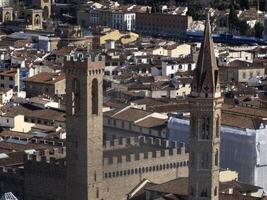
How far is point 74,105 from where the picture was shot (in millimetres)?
30047

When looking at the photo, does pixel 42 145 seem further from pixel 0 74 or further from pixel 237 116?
pixel 0 74

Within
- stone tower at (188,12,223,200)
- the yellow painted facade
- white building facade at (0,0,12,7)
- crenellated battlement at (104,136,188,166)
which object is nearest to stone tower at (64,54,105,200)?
crenellated battlement at (104,136,188,166)

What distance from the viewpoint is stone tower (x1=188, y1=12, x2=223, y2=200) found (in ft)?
85.7

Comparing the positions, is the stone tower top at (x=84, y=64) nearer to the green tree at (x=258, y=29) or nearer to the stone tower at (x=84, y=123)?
the stone tower at (x=84, y=123)

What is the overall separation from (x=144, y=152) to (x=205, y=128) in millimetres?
6844

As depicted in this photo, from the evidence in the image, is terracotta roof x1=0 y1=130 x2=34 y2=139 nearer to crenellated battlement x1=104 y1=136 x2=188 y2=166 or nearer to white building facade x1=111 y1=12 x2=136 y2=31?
crenellated battlement x1=104 y1=136 x2=188 y2=166

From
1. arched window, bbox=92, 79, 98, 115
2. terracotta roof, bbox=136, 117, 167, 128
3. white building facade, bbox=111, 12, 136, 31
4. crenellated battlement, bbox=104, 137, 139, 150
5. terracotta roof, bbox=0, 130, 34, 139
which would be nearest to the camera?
arched window, bbox=92, 79, 98, 115

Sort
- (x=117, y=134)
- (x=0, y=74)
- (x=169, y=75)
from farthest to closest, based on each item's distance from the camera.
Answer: (x=169, y=75)
(x=0, y=74)
(x=117, y=134)

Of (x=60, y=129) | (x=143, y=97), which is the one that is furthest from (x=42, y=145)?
(x=143, y=97)

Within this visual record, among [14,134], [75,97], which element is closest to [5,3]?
[14,134]

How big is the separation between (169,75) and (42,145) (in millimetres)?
22476

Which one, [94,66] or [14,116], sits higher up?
[94,66]

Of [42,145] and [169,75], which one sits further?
[169,75]

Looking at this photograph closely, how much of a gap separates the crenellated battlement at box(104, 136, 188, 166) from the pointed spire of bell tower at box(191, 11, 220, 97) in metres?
5.80
